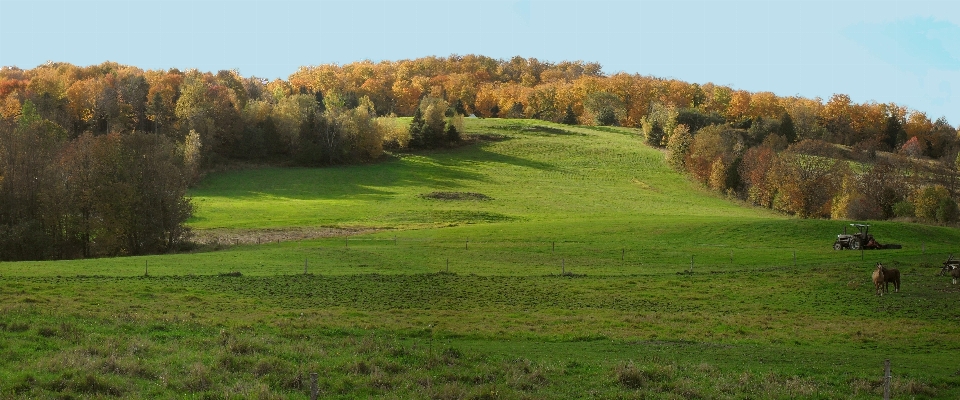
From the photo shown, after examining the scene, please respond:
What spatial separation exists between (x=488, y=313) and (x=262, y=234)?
1609 inches

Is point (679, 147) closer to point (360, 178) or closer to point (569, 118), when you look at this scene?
point (360, 178)

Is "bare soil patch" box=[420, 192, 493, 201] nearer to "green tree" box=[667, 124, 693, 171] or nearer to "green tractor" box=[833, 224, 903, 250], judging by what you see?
"green tree" box=[667, 124, 693, 171]

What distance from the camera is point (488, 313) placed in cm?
3375

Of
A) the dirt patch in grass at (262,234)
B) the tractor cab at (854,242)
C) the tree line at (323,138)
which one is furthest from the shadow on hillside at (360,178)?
the tractor cab at (854,242)

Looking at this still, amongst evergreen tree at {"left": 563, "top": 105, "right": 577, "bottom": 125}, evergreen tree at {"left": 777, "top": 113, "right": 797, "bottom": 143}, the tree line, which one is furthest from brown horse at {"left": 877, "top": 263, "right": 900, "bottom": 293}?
evergreen tree at {"left": 563, "top": 105, "right": 577, "bottom": 125}

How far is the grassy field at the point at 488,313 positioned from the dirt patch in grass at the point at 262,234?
2.59 feet

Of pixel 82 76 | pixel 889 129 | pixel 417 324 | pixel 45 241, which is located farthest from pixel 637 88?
pixel 417 324

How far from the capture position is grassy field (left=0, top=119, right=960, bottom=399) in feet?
64.0

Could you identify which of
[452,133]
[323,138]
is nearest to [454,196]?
[323,138]

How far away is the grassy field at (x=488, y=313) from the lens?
1952cm

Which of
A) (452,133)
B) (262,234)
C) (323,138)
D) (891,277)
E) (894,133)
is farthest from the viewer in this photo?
(894,133)

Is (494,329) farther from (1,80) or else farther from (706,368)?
(1,80)

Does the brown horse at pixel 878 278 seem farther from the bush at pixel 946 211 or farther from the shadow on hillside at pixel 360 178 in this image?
the shadow on hillside at pixel 360 178

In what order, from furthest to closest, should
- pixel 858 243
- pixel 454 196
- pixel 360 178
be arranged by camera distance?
1. pixel 360 178
2. pixel 454 196
3. pixel 858 243
